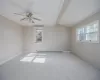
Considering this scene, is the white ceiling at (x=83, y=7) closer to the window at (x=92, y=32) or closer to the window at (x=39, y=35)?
the window at (x=92, y=32)

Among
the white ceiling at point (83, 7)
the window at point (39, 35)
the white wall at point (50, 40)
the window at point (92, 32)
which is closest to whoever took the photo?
the white ceiling at point (83, 7)

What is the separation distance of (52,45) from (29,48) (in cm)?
198

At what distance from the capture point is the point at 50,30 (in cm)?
766

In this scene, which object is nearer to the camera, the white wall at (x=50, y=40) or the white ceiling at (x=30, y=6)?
the white ceiling at (x=30, y=6)

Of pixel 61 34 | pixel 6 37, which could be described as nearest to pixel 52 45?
pixel 61 34

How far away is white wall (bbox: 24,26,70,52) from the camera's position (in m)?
7.60

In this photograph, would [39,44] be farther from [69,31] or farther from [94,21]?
[94,21]

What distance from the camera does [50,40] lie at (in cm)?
763

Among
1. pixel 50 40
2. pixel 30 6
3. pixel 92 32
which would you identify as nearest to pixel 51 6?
pixel 30 6

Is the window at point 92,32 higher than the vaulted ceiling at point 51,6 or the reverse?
the reverse

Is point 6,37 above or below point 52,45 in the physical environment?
above

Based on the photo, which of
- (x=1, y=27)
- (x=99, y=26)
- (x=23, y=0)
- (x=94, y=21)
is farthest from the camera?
(x=1, y=27)

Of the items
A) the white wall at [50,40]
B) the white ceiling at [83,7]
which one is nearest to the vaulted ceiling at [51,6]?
the white ceiling at [83,7]

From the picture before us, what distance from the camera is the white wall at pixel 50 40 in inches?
299
